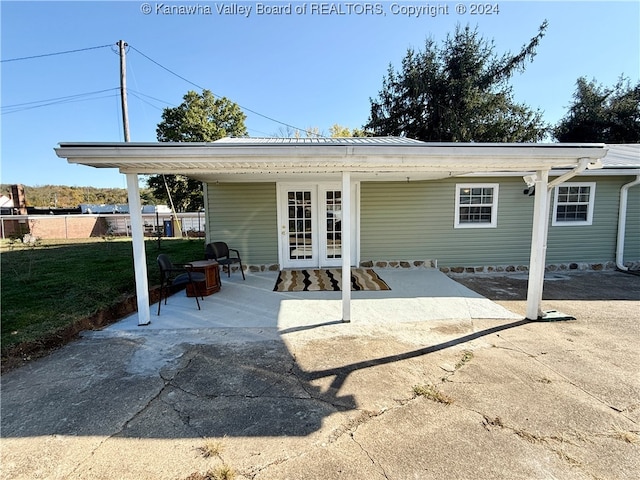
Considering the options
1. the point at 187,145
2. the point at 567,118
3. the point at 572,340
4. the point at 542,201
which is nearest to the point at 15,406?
the point at 187,145

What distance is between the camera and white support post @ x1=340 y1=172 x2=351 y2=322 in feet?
13.1

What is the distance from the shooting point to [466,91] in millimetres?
15117

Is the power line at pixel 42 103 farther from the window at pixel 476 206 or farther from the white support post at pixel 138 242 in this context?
the window at pixel 476 206

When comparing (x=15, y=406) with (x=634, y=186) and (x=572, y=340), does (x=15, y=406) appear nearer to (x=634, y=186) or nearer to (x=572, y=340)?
(x=572, y=340)

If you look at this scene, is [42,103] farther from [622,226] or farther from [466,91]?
[622,226]

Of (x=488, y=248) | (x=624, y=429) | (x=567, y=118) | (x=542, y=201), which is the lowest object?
(x=624, y=429)

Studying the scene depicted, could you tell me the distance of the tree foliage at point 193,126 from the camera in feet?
59.9

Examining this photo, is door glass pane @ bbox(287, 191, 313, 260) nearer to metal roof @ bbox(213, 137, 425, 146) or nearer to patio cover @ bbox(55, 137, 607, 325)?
metal roof @ bbox(213, 137, 425, 146)

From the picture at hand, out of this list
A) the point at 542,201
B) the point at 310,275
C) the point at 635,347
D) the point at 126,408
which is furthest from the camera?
the point at 310,275

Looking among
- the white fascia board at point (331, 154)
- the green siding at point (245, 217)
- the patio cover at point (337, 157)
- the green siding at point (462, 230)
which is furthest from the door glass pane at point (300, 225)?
the white fascia board at point (331, 154)

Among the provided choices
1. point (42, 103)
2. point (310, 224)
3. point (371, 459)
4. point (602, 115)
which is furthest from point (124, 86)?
point (602, 115)

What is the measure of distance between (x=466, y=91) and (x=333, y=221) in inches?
495

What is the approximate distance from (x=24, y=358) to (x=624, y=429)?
18.2 ft

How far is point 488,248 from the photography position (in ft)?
24.5
